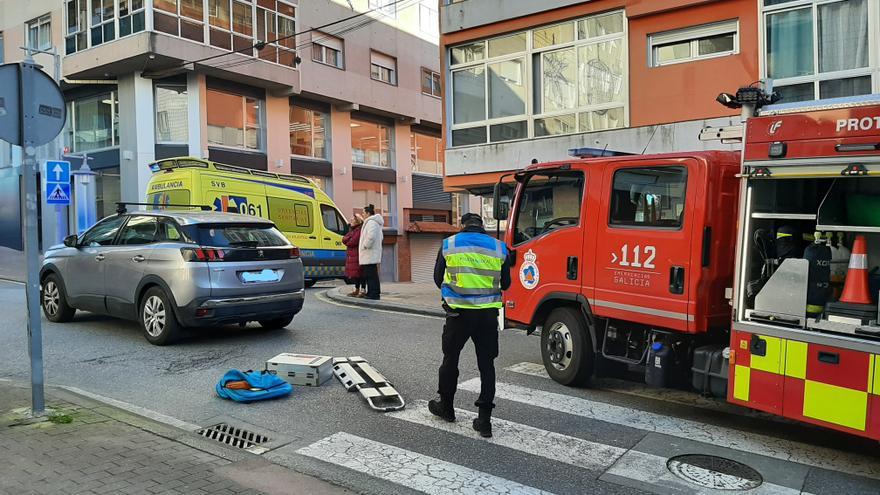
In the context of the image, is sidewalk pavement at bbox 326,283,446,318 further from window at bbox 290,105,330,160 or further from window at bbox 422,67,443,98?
window at bbox 422,67,443,98

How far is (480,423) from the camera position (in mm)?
4969

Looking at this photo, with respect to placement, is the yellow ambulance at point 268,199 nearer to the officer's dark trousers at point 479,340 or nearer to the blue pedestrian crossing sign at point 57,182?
the blue pedestrian crossing sign at point 57,182

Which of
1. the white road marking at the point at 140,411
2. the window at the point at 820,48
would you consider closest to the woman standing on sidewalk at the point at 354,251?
the white road marking at the point at 140,411

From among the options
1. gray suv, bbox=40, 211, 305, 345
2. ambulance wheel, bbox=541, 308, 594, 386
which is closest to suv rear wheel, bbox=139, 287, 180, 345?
gray suv, bbox=40, 211, 305, 345

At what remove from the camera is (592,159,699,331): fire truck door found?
5340 millimetres

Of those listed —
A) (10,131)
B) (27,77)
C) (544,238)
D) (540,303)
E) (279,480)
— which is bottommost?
(279,480)

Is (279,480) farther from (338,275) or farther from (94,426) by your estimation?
(338,275)

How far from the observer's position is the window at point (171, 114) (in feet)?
70.5

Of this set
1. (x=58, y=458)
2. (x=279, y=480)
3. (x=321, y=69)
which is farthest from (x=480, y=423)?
(x=321, y=69)

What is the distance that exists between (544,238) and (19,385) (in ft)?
16.9

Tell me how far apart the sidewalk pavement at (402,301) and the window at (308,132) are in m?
11.5

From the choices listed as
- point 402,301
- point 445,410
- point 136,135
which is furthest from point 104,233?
point 136,135

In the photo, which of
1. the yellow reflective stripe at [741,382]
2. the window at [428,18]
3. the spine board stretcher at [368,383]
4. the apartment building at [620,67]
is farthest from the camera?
the window at [428,18]

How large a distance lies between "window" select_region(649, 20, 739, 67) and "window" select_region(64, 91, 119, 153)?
705 inches
